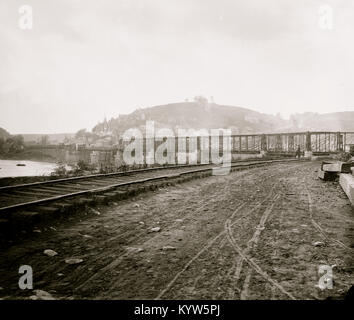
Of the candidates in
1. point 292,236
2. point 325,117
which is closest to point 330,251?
point 292,236

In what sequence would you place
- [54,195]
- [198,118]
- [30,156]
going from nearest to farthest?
[54,195] < [30,156] < [198,118]

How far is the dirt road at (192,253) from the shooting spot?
2666 millimetres

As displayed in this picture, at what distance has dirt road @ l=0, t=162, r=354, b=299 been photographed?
8.75ft

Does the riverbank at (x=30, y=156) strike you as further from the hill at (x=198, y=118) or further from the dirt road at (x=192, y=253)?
the hill at (x=198, y=118)

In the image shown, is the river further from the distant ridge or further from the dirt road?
the distant ridge

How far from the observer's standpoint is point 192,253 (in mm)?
3619

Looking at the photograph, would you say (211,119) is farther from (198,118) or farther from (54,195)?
(54,195)

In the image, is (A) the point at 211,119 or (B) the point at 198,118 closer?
(A) the point at 211,119

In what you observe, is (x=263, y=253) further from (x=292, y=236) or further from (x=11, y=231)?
(x=11, y=231)

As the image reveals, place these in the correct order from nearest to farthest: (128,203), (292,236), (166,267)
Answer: (166,267) → (292,236) → (128,203)

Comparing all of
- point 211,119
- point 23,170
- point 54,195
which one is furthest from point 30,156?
point 211,119

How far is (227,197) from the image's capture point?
7516mm

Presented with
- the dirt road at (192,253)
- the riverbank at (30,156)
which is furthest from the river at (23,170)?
the riverbank at (30,156)

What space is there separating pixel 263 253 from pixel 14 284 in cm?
281
